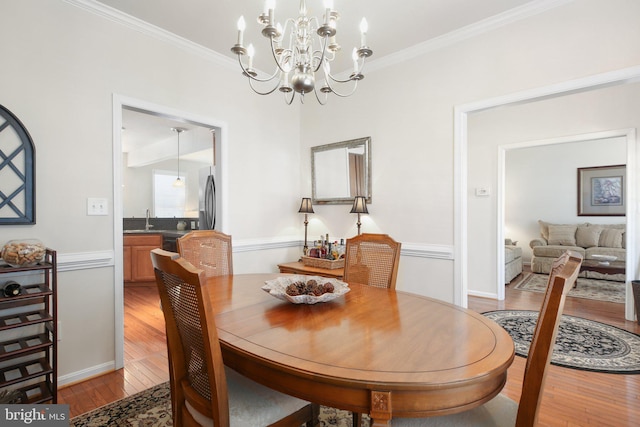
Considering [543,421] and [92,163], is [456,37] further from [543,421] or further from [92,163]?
[92,163]

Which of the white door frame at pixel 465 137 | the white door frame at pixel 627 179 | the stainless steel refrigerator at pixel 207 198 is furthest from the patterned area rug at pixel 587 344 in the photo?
the stainless steel refrigerator at pixel 207 198

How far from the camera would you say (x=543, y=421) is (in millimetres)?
1818

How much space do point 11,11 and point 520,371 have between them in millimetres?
4179

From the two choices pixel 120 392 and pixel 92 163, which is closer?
pixel 120 392

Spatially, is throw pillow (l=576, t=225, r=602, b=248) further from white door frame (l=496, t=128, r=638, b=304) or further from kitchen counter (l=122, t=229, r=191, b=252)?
kitchen counter (l=122, t=229, r=191, b=252)

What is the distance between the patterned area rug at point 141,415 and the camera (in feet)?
5.85

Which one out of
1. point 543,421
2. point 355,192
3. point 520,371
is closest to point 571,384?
point 520,371

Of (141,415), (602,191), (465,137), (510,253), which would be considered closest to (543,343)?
(141,415)

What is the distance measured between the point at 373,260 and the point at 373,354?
1152 mm

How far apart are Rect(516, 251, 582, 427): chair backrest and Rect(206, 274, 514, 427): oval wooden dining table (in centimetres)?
7

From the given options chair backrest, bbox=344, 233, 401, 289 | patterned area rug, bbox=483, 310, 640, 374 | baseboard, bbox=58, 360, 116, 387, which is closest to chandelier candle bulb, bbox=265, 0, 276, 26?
chair backrest, bbox=344, 233, 401, 289

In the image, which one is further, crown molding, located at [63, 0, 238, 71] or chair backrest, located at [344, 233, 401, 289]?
crown molding, located at [63, 0, 238, 71]

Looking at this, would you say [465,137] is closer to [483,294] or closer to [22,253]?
[483,294]

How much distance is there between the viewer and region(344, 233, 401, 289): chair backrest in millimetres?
2025
